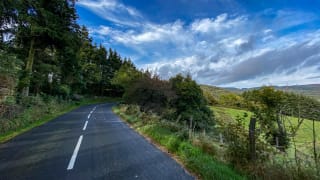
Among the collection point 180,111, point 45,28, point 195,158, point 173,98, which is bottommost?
point 195,158

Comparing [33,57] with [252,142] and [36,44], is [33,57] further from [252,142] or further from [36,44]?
[252,142]

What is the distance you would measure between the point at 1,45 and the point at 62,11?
804cm

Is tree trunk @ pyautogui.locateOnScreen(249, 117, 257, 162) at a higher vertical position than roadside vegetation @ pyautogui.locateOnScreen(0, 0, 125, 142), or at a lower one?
lower

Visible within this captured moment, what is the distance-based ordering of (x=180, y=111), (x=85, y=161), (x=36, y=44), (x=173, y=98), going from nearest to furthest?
1. (x=85, y=161)
2. (x=173, y=98)
3. (x=36, y=44)
4. (x=180, y=111)

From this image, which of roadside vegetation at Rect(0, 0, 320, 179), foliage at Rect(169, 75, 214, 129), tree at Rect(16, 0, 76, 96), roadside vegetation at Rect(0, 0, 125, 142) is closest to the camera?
roadside vegetation at Rect(0, 0, 320, 179)

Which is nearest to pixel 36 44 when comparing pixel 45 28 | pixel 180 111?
pixel 45 28

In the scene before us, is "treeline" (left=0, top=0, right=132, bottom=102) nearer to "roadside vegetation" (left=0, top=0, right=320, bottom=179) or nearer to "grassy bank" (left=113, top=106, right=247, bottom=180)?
"roadside vegetation" (left=0, top=0, right=320, bottom=179)

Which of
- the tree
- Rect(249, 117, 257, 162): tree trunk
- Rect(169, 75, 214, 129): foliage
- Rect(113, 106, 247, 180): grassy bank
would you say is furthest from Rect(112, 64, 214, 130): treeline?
Rect(249, 117, 257, 162): tree trunk

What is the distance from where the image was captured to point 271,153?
537 cm

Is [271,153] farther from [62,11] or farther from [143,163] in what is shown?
[62,11]

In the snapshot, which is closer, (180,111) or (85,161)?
(85,161)

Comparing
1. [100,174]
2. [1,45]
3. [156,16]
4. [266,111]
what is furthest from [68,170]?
[156,16]

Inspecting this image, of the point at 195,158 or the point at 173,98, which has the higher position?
the point at 173,98

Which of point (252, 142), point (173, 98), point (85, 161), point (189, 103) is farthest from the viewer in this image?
point (189, 103)
